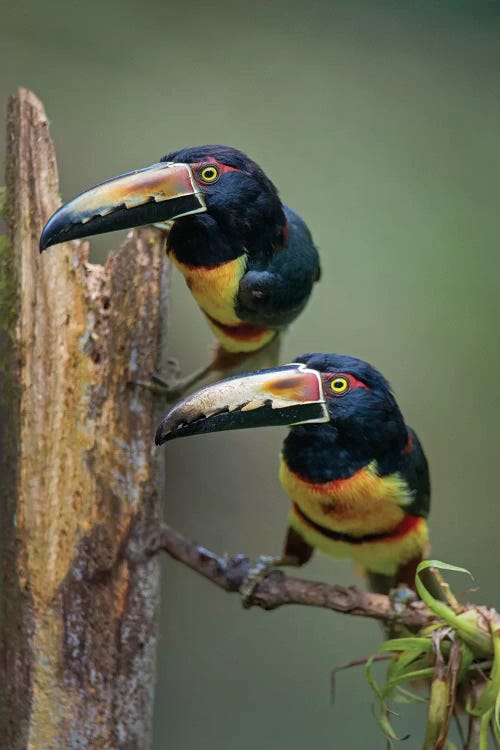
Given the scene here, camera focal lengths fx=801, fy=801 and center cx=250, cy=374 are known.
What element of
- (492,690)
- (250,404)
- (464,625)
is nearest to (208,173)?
(250,404)

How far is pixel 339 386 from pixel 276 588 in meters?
0.53

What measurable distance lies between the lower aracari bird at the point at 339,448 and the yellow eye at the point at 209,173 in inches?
15.8

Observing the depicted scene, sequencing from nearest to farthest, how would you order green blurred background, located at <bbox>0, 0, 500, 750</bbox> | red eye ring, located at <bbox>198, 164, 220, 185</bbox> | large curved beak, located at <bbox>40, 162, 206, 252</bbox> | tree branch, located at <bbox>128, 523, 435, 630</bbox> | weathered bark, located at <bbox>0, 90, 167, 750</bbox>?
large curved beak, located at <bbox>40, 162, 206, 252</bbox> < red eye ring, located at <bbox>198, 164, 220, 185</bbox> < weathered bark, located at <bbox>0, 90, 167, 750</bbox> < tree branch, located at <bbox>128, 523, 435, 630</bbox> < green blurred background, located at <bbox>0, 0, 500, 750</bbox>

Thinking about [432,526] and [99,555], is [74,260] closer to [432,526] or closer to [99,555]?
[99,555]

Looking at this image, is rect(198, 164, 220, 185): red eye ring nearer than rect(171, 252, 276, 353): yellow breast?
Yes

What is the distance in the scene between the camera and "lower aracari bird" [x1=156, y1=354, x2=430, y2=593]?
1.51 metres

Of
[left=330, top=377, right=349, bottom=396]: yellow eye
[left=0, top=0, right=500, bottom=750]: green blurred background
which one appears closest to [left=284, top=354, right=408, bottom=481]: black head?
[left=330, top=377, right=349, bottom=396]: yellow eye

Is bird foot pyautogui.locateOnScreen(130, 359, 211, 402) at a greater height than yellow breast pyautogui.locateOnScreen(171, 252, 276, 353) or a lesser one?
lesser

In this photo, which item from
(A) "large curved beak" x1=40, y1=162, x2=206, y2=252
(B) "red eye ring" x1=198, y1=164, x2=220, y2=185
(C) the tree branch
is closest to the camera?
(A) "large curved beak" x1=40, y1=162, x2=206, y2=252

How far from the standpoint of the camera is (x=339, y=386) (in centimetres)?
166

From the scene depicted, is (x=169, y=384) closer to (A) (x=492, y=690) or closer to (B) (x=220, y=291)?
(B) (x=220, y=291)

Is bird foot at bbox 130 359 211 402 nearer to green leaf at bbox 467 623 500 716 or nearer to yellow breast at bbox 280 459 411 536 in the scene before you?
yellow breast at bbox 280 459 411 536

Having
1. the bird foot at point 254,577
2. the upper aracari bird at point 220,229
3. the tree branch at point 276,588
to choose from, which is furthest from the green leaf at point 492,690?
the upper aracari bird at point 220,229

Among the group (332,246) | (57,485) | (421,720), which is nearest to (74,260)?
(57,485)
